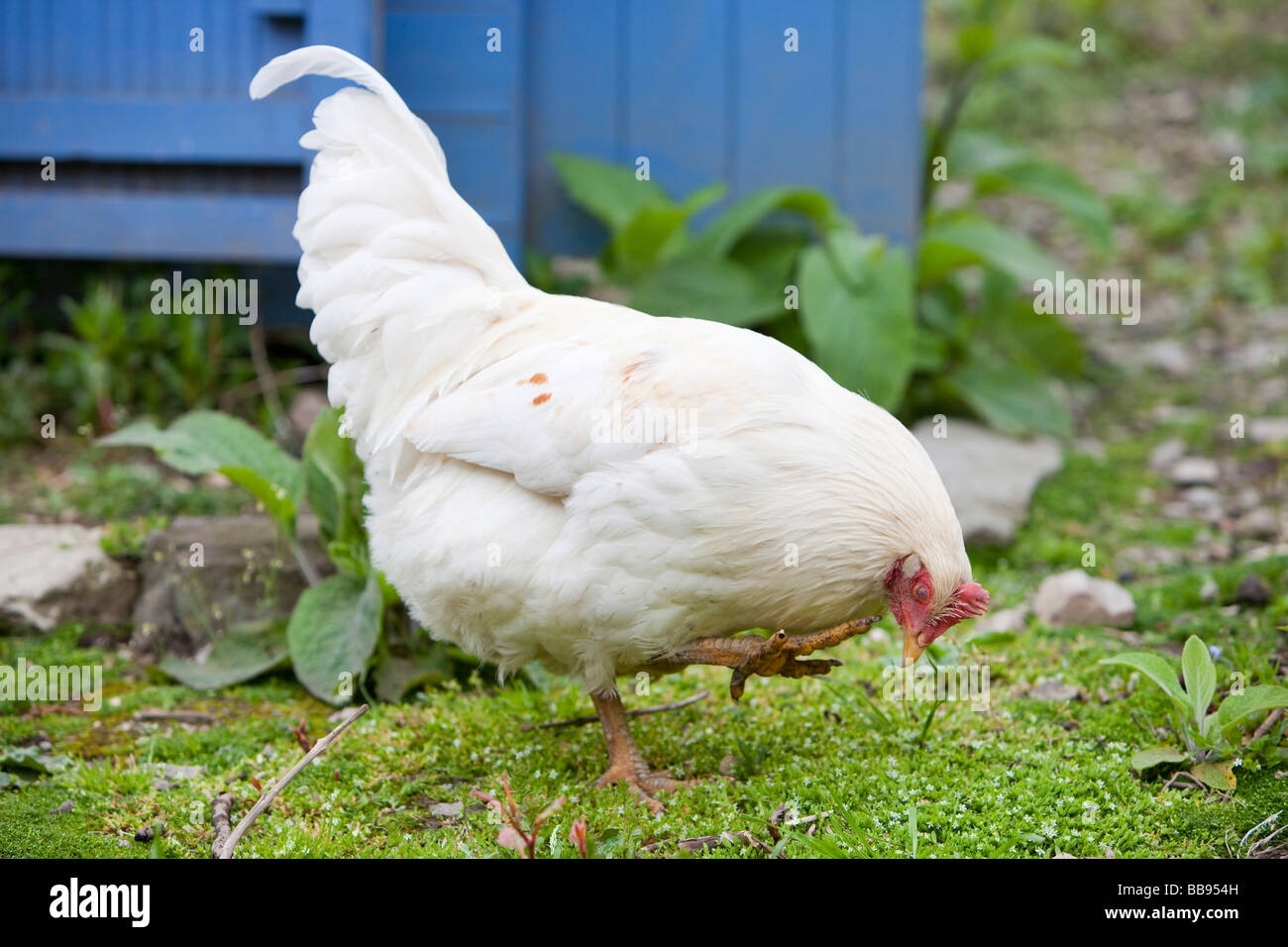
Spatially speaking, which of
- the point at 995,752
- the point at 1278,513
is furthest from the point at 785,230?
the point at 995,752

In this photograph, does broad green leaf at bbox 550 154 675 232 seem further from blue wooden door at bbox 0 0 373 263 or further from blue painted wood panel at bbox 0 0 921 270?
blue wooden door at bbox 0 0 373 263

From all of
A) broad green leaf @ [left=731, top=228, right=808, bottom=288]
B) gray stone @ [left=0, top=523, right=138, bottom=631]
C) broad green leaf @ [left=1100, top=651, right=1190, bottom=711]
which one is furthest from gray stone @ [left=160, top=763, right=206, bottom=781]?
broad green leaf @ [left=731, top=228, right=808, bottom=288]

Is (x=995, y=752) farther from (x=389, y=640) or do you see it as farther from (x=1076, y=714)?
(x=389, y=640)

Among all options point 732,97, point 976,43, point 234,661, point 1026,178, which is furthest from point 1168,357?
point 234,661

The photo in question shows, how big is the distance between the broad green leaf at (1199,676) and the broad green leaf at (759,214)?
137 inches

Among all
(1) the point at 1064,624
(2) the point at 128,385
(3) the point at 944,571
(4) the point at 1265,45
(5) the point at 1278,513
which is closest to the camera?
(3) the point at 944,571

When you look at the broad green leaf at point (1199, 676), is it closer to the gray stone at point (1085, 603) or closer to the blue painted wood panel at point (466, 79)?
the gray stone at point (1085, 603)

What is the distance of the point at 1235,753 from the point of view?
3.55m

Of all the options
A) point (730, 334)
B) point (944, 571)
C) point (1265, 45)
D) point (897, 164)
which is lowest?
point (944, 571)

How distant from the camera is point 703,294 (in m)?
6.38

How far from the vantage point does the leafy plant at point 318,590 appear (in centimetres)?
436

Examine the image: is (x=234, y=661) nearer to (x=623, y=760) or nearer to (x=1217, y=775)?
(x=623, y=760)

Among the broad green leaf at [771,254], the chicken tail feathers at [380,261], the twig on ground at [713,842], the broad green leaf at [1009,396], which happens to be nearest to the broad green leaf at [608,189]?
the broad green leaf at [771,254]

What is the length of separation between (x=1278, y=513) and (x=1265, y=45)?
329 inches
